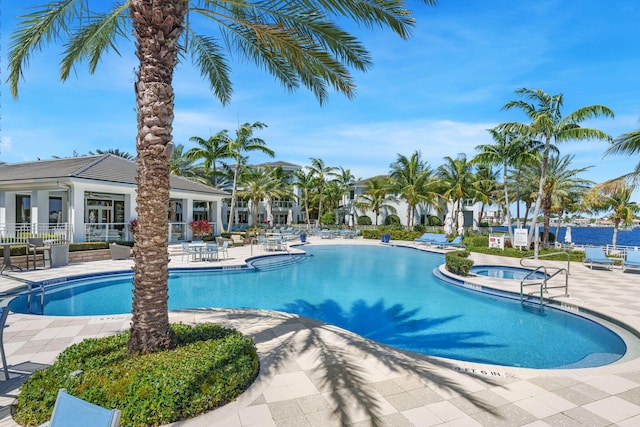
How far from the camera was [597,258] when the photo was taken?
15.5 metres

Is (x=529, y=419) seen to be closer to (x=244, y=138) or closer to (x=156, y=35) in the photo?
(x=156, y=35)

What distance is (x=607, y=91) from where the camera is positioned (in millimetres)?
18062

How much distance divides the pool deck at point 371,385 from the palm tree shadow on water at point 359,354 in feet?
0.06

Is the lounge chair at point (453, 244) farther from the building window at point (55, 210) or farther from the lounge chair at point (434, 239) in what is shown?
the building window at point (55, 210)

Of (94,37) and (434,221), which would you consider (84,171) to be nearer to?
(94,37)

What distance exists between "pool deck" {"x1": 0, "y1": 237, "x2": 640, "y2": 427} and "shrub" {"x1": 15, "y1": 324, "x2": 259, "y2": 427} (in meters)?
0.19

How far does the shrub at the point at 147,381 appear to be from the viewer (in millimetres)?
3346

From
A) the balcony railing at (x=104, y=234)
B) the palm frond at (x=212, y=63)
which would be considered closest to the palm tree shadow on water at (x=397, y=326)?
the palm frond at (x=212, y=63)

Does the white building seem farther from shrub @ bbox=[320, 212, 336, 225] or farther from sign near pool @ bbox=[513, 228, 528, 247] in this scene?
sign near pool @ bbox=[513, 228, 528, 247]

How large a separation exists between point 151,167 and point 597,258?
1934 centimetres

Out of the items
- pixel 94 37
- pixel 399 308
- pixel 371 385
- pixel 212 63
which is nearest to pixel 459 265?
pixel 399 308

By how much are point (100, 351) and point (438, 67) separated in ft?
42.6

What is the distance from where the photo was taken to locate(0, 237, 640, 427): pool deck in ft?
11.8

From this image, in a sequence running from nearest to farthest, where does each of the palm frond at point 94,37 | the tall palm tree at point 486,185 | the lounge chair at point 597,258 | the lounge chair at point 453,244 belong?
the palm frond at point 94,37 < the lounge chair at point 597,258 < the lounge chair at point 453,244 < the tall palm tree at point 486,185
